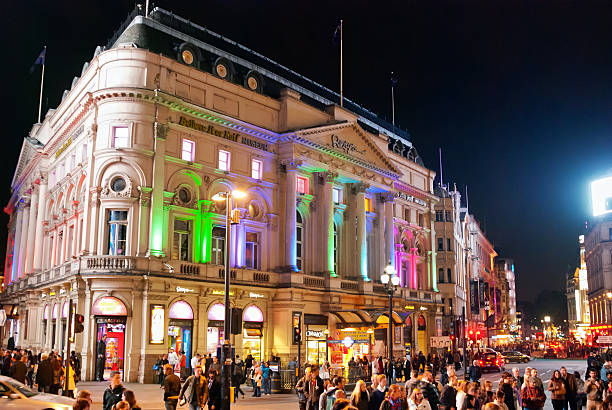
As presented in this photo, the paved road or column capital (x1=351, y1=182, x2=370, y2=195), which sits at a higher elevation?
column capital (x1=351, y1=182, x2=370, y2=195)

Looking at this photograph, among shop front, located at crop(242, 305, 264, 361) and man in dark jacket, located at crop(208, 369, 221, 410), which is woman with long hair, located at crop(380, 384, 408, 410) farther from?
shop front, located at crop(242, 305, 264, 361)

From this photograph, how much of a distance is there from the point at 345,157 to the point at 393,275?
65.8 ft

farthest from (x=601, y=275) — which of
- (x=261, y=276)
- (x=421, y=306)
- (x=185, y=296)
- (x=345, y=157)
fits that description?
(x=185, y=296)

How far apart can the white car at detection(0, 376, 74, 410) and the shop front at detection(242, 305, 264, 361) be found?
26.0 meters

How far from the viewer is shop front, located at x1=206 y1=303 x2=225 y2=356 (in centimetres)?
4162

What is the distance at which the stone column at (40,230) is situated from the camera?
52219 millimetres

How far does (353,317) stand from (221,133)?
17.0 meters

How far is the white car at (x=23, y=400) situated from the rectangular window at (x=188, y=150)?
83.2ft

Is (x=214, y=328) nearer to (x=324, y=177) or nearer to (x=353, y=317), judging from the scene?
(x=353, y=317)

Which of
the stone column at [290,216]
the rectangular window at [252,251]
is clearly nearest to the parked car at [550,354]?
the stone column at [290,216]

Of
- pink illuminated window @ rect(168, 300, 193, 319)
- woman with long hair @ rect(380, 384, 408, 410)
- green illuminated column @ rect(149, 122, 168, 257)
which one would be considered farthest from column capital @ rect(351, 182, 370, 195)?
woman with long hair @ rect(380, 384, 408, 410)

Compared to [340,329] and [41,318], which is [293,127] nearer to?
[340,329]

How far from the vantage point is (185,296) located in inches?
1581

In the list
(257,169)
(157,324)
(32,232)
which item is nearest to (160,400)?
(157,324)
